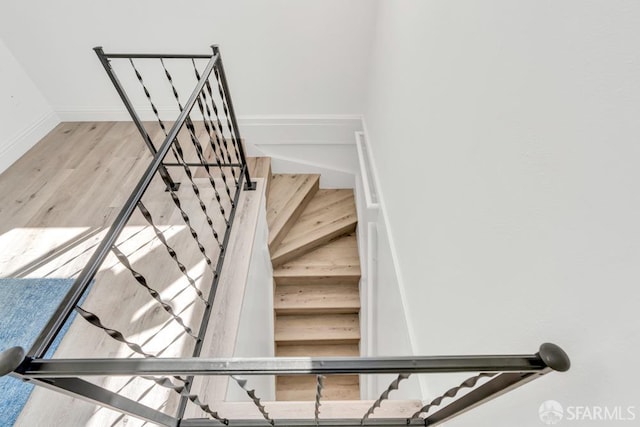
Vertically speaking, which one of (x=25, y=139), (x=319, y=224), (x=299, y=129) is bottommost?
(x=319, y=224)

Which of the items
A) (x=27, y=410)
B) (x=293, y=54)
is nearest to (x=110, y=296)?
(x=27, y=410)

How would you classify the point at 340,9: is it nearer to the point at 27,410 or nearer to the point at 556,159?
the point at 556,159

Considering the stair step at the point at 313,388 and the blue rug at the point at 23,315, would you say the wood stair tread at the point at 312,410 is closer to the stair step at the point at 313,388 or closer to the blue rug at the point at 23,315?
the blue rug at the point at 23,315

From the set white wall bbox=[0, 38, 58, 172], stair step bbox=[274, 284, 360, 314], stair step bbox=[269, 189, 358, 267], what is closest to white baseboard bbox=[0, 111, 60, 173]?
white wall bbox=[0, 38, 58, 172]

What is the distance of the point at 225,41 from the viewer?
241 centimetres

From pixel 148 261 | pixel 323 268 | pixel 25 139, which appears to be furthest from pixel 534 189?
pixel 25 139

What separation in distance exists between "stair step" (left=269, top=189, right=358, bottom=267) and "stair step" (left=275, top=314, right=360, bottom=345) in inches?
24.5

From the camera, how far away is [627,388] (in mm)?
407

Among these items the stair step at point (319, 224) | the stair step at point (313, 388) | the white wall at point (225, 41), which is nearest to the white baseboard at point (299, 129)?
the white wall at point (225, 41)

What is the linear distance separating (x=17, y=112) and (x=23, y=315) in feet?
6.69

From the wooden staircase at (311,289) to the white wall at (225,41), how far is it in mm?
890

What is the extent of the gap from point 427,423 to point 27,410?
5.19ft

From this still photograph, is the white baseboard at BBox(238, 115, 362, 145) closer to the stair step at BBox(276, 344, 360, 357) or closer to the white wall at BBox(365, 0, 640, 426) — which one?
the white wall at BBox(365, 0, 640, 426)

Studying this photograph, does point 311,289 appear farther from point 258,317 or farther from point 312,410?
point 312,410
